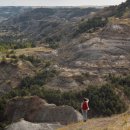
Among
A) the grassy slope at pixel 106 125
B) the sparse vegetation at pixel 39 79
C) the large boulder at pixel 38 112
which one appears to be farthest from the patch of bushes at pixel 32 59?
the grassy slope at pixel 106 125

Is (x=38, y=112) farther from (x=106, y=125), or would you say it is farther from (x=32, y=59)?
(x=32, y=59)

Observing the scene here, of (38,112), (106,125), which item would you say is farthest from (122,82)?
(106,125)

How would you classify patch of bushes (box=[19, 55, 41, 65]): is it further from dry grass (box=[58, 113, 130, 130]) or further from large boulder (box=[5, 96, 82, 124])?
dry grass (box=[58, 113, 130, 130])

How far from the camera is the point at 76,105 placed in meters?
51.6

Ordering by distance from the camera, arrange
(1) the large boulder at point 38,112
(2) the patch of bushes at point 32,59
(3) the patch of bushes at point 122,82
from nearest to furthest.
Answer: (1) the large boulder at point 38,112, (3) the patch of bushes at point 122,82, (2) the patch of bushes at point 32,59

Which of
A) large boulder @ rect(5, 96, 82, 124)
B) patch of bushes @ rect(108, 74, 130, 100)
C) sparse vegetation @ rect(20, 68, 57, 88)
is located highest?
large boulder @ rect(5, 96, 82, 124)

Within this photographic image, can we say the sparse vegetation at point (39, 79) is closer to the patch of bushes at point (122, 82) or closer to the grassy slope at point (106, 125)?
the patch of bushes at point (122, 82)

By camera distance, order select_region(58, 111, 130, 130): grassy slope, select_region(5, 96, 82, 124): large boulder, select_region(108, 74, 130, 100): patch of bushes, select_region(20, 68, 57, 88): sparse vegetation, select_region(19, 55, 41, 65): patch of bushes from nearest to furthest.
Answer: select_region(58, 111, 130, 130): grassy slope, select_region(5, 96, 82, 124): large boulder, select_region(108, 74, 130, 100): patch of bushes, select_region(20, 68, 57, 88): sparse vegetation, select_region(19, 55, 41, 65): patch of bushes

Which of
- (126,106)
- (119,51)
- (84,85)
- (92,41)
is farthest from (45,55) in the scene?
(126,106)

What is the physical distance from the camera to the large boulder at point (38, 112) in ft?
134

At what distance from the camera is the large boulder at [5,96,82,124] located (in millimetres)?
40781

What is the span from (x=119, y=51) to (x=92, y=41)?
7909mm

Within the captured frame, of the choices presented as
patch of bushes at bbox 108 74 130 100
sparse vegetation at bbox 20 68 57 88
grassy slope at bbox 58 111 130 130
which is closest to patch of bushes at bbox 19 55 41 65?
sparse vegetation at bbox 20 68 57 88

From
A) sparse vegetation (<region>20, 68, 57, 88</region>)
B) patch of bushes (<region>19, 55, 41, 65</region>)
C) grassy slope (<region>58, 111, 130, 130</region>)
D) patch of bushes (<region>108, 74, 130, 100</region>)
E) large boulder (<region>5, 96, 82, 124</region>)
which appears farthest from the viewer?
patch of bushes (<region>19, 55, 41, 65</region>)
